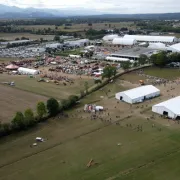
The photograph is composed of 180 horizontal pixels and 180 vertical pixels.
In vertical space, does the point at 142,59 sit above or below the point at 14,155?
above

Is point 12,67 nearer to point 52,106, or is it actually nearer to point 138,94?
point 52,106

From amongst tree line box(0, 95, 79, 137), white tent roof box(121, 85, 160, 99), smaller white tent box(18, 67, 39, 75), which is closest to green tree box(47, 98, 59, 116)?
tree line box(0, 95, 79, 137)

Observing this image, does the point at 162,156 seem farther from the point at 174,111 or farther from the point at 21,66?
the point at 21,66

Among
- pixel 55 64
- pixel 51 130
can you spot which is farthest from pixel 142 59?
pixel 51 130

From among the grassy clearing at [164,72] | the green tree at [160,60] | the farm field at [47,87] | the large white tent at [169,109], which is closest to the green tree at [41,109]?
the farm field at [47,87]

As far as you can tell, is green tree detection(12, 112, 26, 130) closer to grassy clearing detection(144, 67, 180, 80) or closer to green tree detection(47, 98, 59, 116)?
green tree detection(47, 98, 59, 116)

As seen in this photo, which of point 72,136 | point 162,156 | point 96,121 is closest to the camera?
point 162,156

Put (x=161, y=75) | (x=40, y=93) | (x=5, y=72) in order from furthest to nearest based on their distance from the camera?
1. (x=5, y=72)
2. (x=161, y=75)
3. (x=40, y=93)

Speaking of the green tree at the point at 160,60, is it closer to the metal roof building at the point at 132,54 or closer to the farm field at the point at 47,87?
the metal roof building at the point at 132,54
